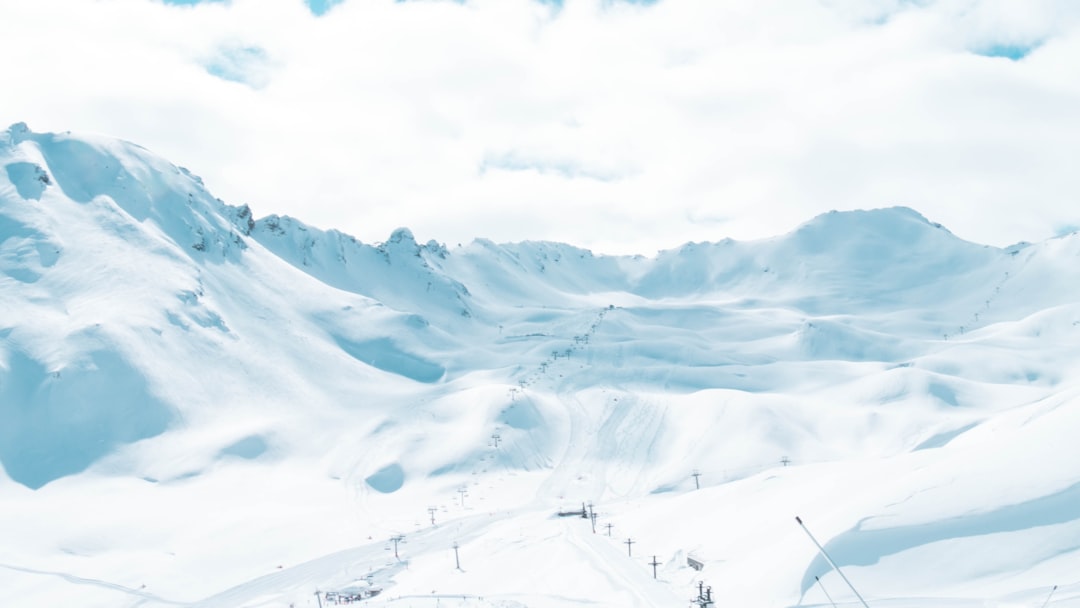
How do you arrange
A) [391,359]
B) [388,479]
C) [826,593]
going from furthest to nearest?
[391,359] < [388,479] < [826,593]

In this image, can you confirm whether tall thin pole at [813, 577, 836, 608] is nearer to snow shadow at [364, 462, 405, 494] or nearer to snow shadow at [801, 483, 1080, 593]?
snow shadow at [801, 483, 1080, 593]

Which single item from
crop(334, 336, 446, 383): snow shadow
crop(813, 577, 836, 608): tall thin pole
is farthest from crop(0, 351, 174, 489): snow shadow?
crop(813, 577, 836, 608): tall thin pole

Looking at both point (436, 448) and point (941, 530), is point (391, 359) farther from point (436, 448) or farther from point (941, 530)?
point (941, 530)

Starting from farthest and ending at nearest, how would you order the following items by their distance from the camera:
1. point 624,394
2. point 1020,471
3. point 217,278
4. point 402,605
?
point 217,278
point 624,394
point 402,605
point 1020,471

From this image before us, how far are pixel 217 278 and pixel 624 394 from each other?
8298cm

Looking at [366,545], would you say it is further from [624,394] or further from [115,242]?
[115,242]

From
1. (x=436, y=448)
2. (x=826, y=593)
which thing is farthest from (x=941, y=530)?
(x=436, y=448)

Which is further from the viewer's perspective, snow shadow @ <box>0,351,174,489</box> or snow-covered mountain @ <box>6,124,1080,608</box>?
snow shadow @ <box>0,351,174,489</box>

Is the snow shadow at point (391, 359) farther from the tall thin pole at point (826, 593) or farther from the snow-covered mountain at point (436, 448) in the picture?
the tall thin pole at point (826, 593)

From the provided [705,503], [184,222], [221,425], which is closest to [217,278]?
[184,222]

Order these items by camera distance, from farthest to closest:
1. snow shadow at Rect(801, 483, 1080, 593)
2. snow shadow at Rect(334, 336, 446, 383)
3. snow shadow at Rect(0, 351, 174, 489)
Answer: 1. snow shadow at Rect(334, 336, 446, 383)
2. snow shadow at Rect(0, 351, 174, 489)
3. snow shadow at Rect(801, 483, 1080, 593)

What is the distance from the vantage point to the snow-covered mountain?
177ft

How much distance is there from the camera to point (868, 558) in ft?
168

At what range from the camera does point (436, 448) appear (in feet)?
433
